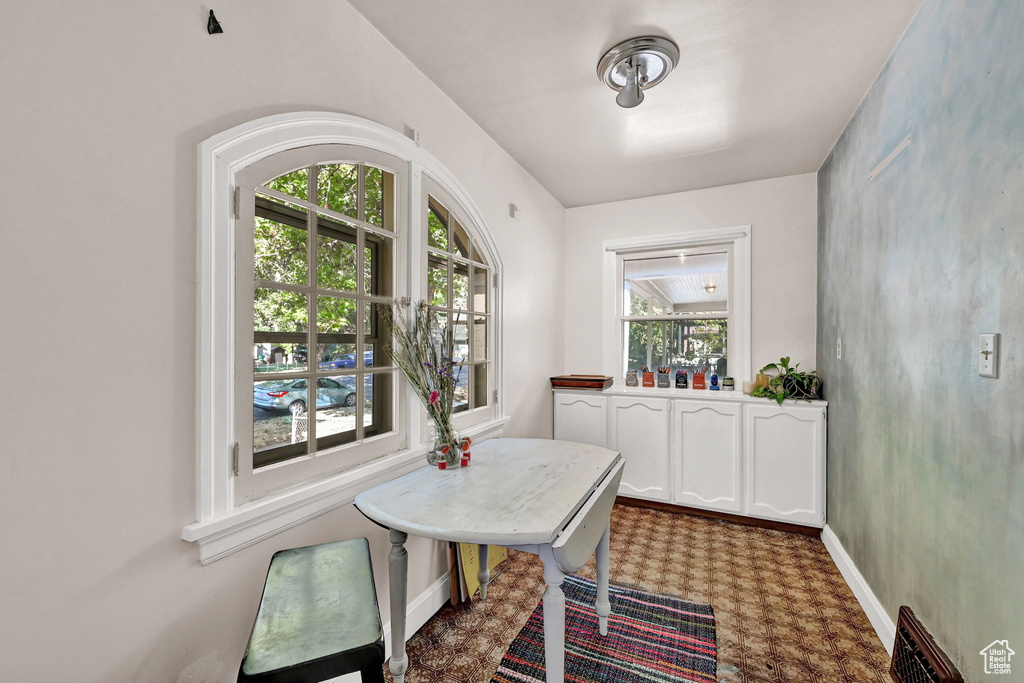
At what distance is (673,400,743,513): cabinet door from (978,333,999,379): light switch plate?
1.86m

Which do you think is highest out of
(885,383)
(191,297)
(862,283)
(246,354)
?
(862,283)

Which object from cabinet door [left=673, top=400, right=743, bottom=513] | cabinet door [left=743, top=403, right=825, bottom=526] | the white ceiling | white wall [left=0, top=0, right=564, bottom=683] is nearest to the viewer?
white wall [left=0, top=0, right=564, bottom=683]

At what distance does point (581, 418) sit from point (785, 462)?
4.52 ft

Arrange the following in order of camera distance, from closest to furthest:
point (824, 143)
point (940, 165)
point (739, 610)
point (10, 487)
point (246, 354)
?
point (10, 487) → point (246, 354) → point (940, 165) → point (739, 610) → point (824, 143)

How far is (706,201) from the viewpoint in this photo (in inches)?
135

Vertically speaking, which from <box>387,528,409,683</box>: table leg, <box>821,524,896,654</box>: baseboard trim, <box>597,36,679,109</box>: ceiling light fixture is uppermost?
<box>597,36,679,109</box>: ceiling light fixture

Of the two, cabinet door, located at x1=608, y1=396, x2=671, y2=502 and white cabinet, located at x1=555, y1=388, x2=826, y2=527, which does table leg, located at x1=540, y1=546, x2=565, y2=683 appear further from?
white cabinet, located at x1=555, y1=388, x2=826, y2=527

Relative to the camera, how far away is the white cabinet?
2834 millimetres

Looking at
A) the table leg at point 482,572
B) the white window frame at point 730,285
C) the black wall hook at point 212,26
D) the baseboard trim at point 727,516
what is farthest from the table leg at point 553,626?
the white window frame at point 730,285

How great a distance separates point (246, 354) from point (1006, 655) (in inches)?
83.2

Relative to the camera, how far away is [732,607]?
2.07 m

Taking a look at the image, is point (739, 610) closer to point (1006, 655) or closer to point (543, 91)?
point (1006, 655)

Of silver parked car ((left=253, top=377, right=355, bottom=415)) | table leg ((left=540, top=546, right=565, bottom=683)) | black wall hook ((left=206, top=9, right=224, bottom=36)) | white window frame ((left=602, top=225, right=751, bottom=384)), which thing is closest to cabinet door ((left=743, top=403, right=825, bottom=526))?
white window frame ((left=602, top=225, right=751, bottom=384))

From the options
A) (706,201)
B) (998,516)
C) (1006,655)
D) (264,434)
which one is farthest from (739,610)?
(706,201)
